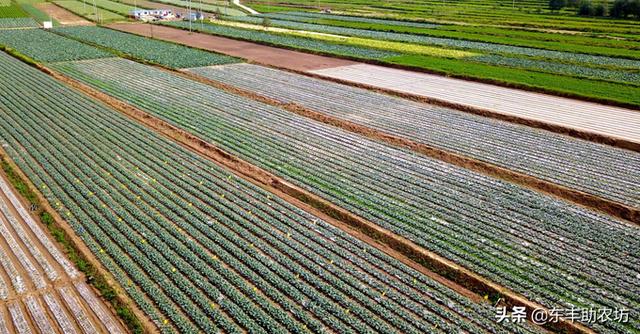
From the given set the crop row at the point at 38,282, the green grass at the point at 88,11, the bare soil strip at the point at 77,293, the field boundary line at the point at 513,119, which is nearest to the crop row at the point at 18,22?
the green grass at the point at 88,11

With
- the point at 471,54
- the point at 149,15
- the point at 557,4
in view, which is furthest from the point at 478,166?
the point at 557,4

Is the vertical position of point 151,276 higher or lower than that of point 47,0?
lower

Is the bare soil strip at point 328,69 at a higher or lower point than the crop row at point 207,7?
lower

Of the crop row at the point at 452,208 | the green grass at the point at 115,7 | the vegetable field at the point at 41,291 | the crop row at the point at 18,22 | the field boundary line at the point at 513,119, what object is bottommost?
the vegetable field at the point at 41,291

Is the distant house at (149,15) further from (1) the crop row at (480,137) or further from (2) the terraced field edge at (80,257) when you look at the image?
(2) the terraced field edge at (80,257)

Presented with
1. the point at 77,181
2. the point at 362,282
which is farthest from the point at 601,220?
the point at 77,181

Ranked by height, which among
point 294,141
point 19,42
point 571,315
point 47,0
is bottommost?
point 571,315

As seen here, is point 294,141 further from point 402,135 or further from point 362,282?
point 362,282
